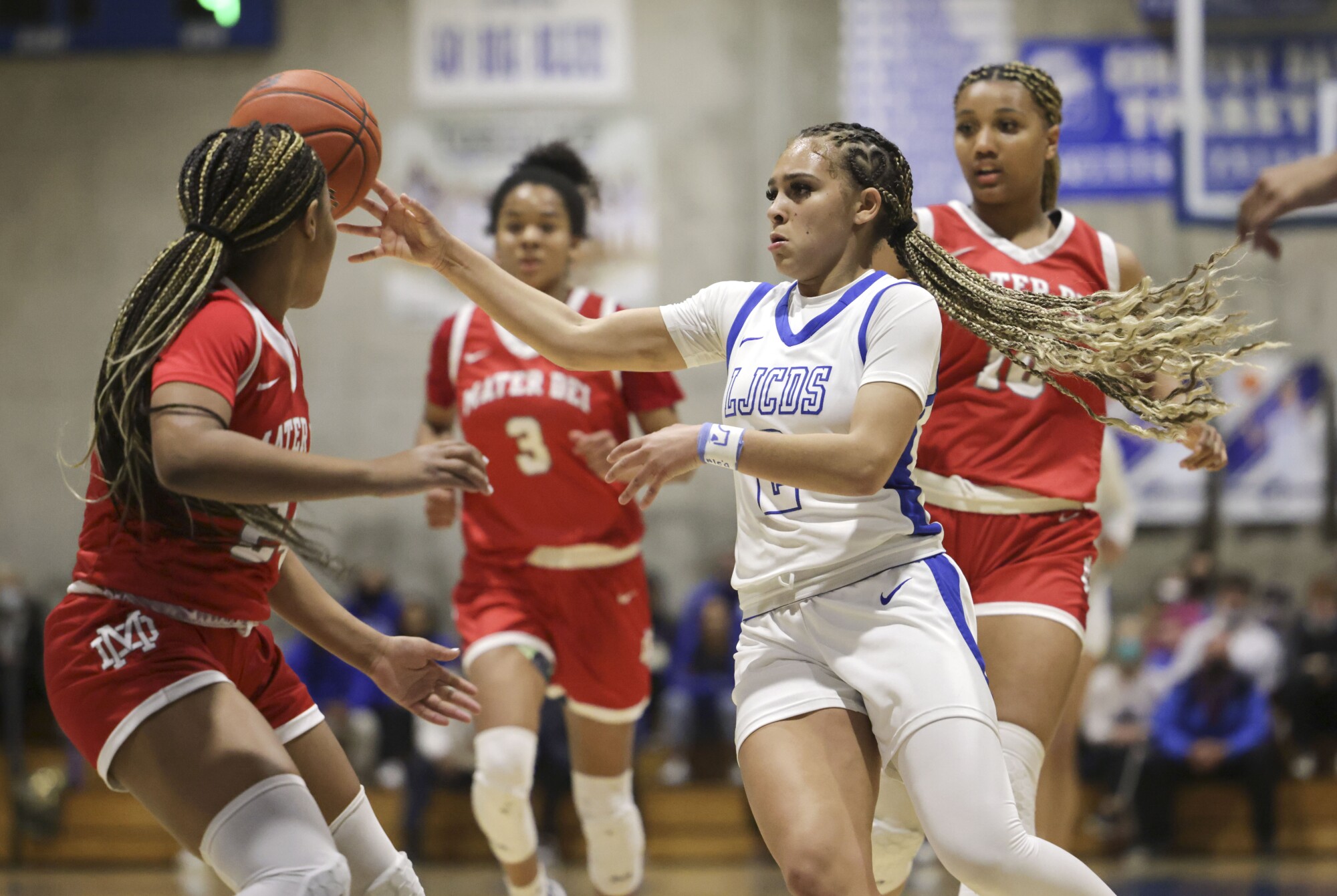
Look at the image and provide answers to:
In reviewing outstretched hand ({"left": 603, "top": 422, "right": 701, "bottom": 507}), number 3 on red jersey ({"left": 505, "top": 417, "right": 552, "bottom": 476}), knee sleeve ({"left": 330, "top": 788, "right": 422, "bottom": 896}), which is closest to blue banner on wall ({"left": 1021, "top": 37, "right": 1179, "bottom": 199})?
number 3 on red jersey ({"left": 505, "top": 417, "right": 552, "bottom": 476})

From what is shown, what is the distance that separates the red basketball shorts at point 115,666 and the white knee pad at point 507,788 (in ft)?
4.86

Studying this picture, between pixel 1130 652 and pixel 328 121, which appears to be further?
pixel 1130 652

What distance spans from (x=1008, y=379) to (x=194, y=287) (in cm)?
208

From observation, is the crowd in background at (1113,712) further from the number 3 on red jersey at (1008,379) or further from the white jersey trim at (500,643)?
the number 3 on red jersey at (1008,379)

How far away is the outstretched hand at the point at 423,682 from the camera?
2.82 m

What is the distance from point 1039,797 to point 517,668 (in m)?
1.93

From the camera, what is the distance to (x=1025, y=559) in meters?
3.52

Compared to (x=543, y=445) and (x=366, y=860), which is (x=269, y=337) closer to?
(x=366, y=860)

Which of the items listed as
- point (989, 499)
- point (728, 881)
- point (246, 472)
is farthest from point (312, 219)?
point (728, 881)

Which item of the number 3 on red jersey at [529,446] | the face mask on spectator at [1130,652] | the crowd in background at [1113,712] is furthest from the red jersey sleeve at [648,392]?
the face mask on spectator at [1130,652]

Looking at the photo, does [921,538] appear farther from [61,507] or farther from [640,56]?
[61,507]

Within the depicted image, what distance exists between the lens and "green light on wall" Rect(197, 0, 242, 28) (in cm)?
1073

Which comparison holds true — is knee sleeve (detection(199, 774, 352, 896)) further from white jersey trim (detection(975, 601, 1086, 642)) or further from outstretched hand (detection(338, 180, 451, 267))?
white jersey trim (detection(975, 601, 1086, 642))

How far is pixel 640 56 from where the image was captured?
11203 mm
